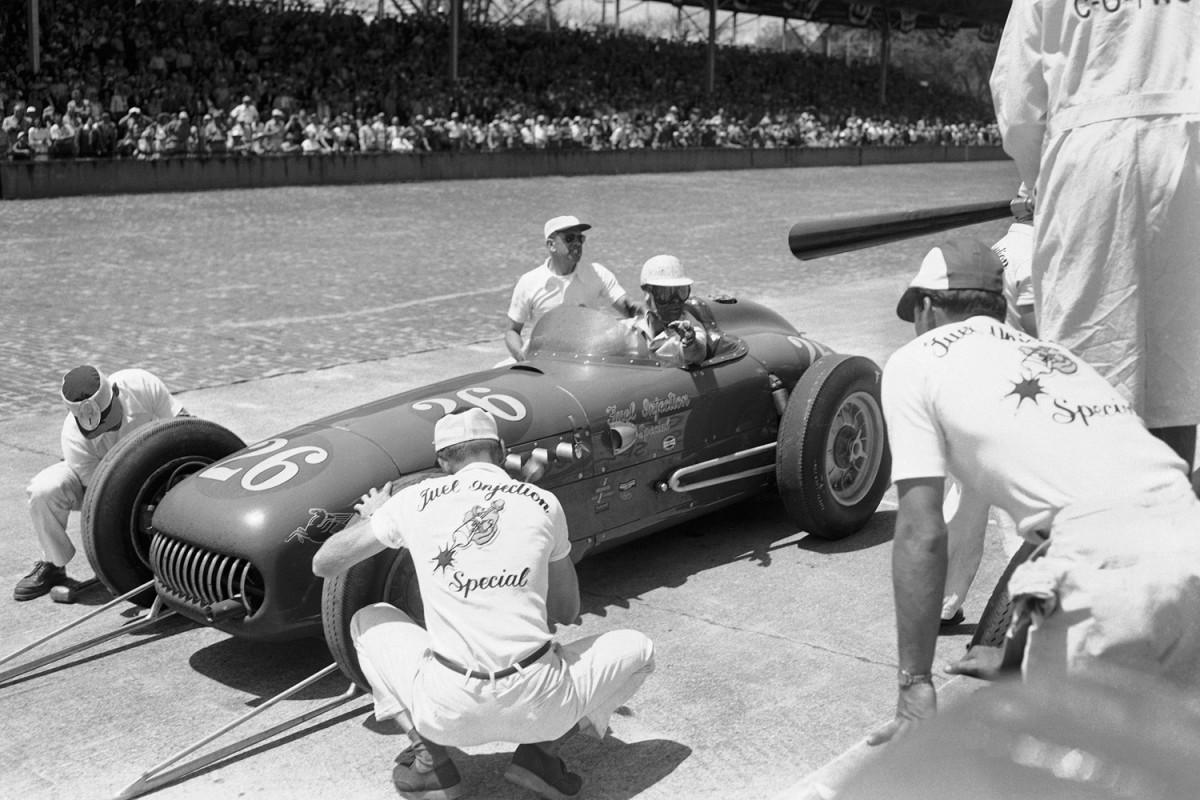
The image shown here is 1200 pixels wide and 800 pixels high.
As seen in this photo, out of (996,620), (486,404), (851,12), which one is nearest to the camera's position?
(996,620)

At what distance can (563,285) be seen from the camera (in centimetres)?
753

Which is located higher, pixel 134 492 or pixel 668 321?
pixel 668 321

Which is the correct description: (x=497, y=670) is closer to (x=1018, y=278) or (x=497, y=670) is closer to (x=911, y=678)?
(x=911, y=678)

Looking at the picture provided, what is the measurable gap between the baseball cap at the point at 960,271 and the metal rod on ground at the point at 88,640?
297cm

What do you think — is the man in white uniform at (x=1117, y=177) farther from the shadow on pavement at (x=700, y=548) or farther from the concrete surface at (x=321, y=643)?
the shadow on pavement at (x=700, y=548)

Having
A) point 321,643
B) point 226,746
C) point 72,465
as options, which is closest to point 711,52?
point 72,465

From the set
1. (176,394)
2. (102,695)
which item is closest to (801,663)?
(102,695)

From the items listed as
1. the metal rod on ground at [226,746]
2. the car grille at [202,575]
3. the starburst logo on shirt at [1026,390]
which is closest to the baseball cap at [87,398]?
the car grille at [202,575]

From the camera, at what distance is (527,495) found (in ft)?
12.1

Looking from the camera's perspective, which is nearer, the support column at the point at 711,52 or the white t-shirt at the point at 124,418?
the white t-shirt at the point at 124,418

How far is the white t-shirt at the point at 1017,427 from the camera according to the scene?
2627 millimetres

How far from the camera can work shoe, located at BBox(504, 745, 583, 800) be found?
362cm

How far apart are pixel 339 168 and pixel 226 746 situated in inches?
956

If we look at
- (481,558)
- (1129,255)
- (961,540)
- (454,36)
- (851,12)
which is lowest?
(961,540)
